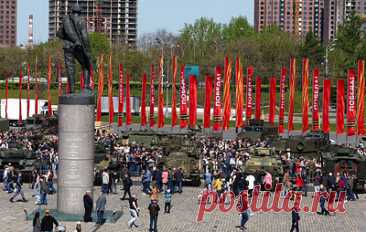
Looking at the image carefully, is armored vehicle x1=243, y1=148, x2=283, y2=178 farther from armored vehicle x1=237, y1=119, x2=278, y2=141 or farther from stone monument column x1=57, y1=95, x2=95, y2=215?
armored vehicle x1=237, y1=119, x2=278, y2=141

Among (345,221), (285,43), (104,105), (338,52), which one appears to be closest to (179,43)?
(285,43)

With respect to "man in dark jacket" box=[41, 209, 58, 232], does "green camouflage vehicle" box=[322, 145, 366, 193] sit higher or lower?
higher

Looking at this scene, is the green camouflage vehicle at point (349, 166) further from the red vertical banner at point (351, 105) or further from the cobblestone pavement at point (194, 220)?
the red vertical banner at point (351, 105)

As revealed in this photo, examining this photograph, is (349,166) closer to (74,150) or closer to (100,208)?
(100,208)

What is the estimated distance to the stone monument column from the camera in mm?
27578

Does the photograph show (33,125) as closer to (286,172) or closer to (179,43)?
(286,172)

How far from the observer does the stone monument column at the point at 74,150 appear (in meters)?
27.6

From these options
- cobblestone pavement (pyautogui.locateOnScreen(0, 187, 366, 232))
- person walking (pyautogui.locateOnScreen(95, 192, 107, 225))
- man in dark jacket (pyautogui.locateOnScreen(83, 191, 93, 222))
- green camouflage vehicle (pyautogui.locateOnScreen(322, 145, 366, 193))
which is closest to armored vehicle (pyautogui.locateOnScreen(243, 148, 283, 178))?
green camouflage vehicle (pyautogui.locateOnScreen(322, 145, 366, 193))

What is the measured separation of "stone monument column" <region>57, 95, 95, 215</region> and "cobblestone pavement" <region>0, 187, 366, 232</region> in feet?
3.95

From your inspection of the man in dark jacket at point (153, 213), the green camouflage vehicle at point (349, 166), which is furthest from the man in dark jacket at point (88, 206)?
the green camouflage vehicle at point (349, 166)

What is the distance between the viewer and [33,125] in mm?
69375

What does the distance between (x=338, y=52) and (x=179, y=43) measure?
32725 millimetres

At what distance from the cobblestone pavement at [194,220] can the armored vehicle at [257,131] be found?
1000 inches

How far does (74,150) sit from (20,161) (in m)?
13.5
